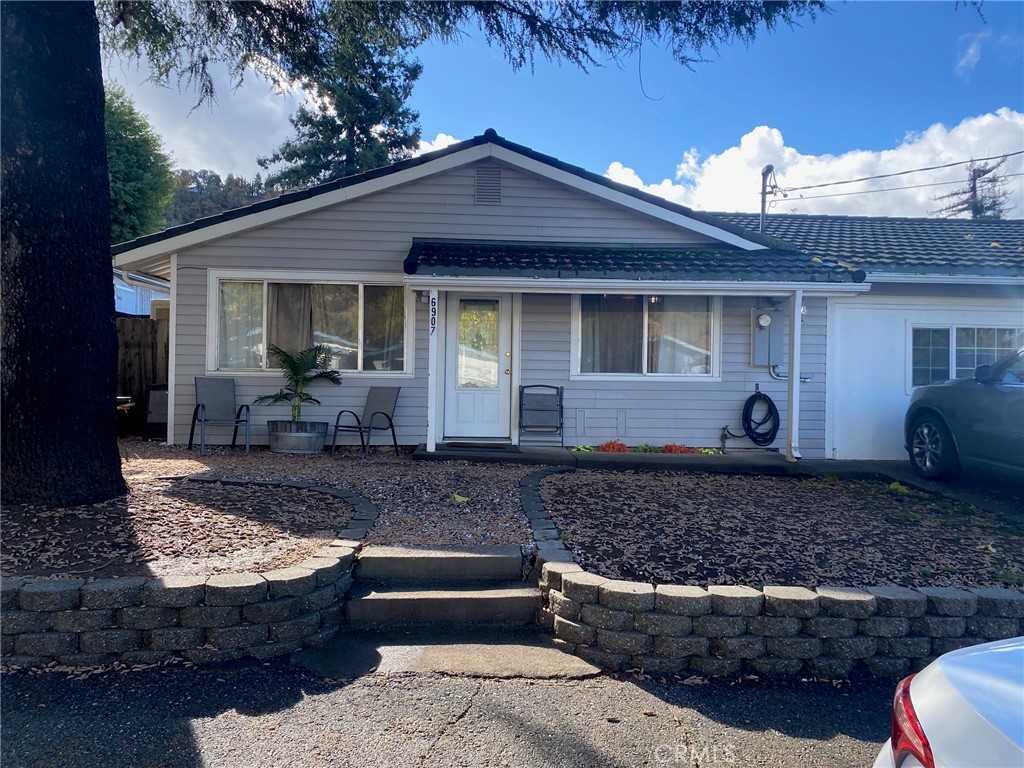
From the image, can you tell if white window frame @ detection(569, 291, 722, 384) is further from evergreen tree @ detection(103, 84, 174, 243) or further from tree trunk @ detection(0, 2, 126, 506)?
evergreen tree @ detection(103, 84, 174, 243)

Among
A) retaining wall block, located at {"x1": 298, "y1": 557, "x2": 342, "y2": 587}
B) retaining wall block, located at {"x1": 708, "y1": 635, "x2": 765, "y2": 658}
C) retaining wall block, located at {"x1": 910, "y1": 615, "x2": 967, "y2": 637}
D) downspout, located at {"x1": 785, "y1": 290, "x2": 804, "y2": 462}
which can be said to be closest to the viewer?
retaining wall block, located at {"x1": 708, "y1": 635, "x2": 765, "y2": 658}

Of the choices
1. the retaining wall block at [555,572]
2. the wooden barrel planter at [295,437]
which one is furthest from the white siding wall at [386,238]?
the retaining wall block at [555,572]

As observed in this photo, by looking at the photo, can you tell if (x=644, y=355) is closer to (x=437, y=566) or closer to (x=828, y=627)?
(x=437, y=566)

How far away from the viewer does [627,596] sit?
3.52m

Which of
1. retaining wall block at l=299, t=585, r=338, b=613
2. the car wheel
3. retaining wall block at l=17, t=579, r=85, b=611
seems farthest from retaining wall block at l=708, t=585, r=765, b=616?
the car wheel

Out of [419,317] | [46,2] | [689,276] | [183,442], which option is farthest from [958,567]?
[183,442]

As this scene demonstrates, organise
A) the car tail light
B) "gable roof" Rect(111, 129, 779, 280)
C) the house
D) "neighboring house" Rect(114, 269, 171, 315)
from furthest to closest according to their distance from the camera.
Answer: "neighboring house" Rect(114, 269, 171, 315)
the house
"gable roof" Rect(111, 129, 779, 280)
the car tail light

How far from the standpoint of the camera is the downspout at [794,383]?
8189 millimetres

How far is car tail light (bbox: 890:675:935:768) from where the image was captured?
157 cm

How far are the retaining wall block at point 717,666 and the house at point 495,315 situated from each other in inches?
219

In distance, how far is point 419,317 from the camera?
891 centimetres

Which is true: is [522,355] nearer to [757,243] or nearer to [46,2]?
[757,243]

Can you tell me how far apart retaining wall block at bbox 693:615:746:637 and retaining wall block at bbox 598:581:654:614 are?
268mm

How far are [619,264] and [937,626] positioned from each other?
5531 millimetres
